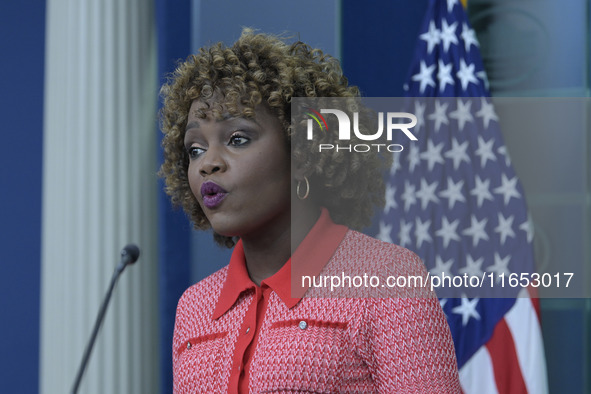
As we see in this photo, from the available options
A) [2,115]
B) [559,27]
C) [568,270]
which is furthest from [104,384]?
[559,27]

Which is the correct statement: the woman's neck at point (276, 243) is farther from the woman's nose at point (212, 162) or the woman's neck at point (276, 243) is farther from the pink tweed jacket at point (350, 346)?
the woman's nose at point (212, 162)

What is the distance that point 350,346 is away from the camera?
1.45 metres

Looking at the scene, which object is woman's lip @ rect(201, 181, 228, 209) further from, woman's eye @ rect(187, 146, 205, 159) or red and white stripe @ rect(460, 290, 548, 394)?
red and white stripe @ rect(460, 290, 548, 394)

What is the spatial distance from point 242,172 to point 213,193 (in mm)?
74

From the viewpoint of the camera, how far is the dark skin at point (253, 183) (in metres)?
1.55

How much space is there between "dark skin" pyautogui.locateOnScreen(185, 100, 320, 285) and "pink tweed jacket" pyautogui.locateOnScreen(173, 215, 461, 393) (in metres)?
0.09

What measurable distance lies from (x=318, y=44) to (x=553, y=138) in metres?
1.16

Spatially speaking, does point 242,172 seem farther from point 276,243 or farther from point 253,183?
point 276,243

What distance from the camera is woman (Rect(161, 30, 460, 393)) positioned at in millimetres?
1448

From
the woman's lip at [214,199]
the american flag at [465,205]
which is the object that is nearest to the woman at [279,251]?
the woman's lip at [214,199]

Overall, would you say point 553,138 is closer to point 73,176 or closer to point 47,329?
point 73,176

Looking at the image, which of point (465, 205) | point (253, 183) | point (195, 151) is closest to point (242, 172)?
point (253, 183)

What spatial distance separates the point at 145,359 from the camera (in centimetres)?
331

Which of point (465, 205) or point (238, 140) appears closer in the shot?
point (238, 140)
